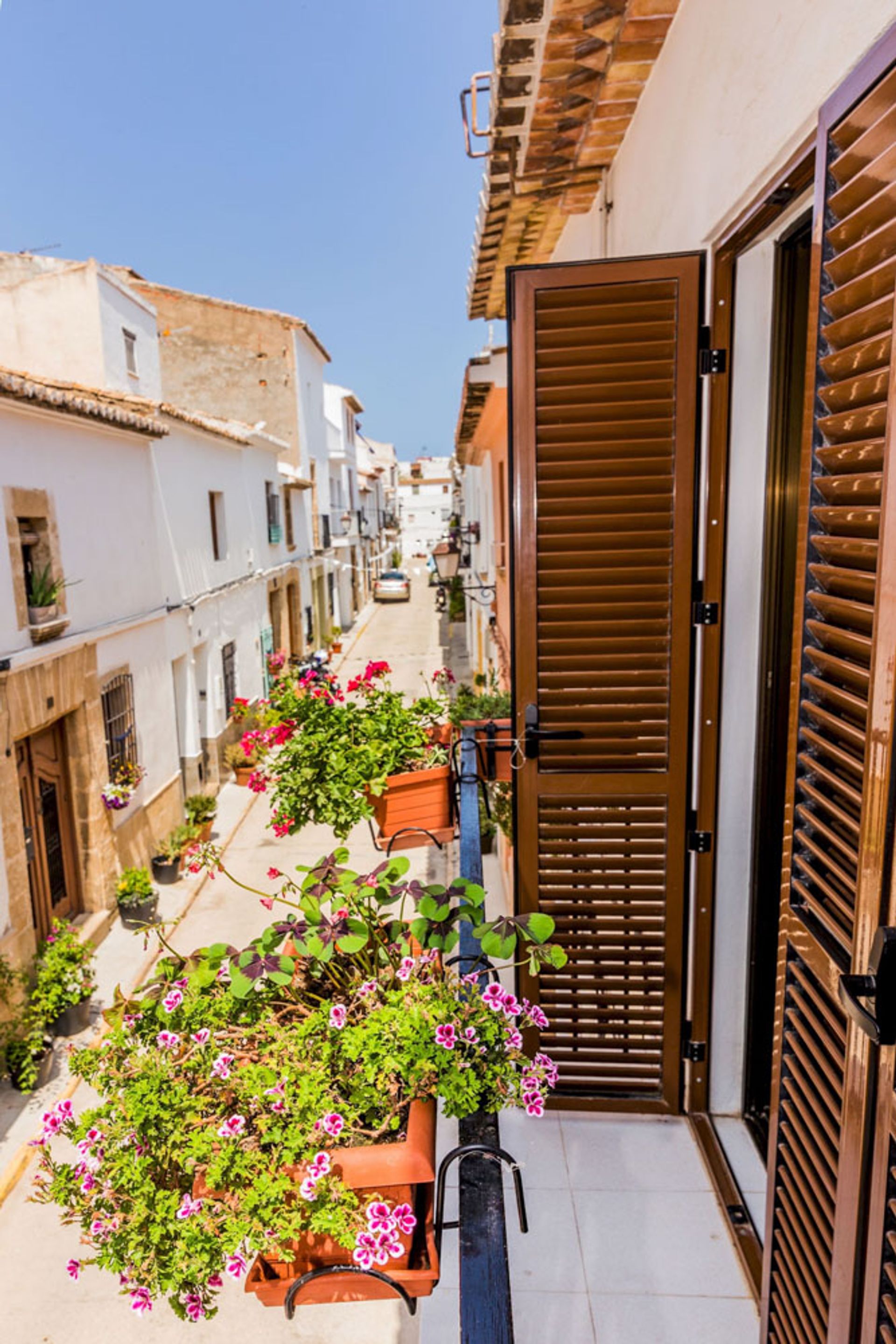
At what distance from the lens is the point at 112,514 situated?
30.1 feet

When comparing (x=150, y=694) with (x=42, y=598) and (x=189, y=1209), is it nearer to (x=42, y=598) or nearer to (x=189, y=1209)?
(x=42, y=598)

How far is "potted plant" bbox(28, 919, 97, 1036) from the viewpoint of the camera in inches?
257

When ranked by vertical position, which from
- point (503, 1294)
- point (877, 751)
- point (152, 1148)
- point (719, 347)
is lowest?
point (152, 1148)

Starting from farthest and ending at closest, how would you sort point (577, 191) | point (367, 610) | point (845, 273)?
point (367, 610) → point (577, 191) → point (845, 273)

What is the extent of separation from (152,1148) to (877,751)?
152 centimetres

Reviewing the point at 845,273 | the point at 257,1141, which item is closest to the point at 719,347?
the point at 845,273

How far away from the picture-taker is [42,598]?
741 cm

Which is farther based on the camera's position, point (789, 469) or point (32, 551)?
point (32, 551)

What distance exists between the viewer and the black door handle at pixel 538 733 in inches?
120

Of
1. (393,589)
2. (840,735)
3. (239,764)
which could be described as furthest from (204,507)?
(393,589)

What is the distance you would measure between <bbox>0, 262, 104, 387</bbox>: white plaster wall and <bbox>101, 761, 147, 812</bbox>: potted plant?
650cm

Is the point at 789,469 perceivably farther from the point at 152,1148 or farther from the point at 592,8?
the point at 152,1148

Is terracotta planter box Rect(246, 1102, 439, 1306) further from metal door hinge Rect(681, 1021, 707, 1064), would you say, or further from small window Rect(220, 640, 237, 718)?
small window Rect(220, 640, 237, 718)

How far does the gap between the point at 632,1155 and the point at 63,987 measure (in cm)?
518
